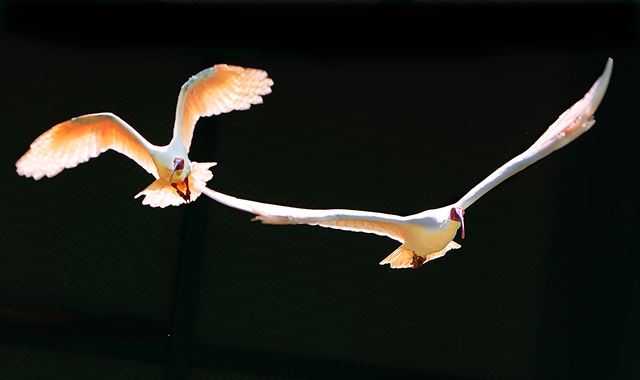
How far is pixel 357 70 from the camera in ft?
11.0

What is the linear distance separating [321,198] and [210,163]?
82 centimetres

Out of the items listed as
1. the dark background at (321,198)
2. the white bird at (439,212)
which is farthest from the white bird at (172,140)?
the dark background at (321,198)

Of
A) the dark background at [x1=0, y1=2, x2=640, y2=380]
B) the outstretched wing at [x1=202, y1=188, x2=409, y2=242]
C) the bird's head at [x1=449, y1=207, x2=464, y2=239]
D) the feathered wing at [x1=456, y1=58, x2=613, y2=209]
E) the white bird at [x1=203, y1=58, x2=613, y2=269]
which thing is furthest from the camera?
the dark background at [x1=0, y1=2, x2=640, y2=380]

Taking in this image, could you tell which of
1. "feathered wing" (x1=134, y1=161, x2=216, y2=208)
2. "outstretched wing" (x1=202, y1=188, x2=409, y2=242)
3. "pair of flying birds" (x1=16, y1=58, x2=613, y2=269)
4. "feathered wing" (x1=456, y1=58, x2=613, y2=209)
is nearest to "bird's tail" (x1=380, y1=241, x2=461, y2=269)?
"pair of flying birds" (x1=16, y1=58, x2=613, y2=269)

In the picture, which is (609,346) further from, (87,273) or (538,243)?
(87,273)

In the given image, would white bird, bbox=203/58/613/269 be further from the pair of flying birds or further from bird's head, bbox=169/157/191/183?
bird's head, bbox=169/157/191/183

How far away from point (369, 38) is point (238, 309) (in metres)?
0.96

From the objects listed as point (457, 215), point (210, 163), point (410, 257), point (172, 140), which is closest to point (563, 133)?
point (457, 215)

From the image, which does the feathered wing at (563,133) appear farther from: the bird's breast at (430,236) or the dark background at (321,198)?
the dark background at (321,198)

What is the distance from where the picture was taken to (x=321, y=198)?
339cm

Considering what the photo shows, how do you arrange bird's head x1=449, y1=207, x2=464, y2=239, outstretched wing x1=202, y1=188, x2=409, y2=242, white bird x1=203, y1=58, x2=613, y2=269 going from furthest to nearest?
bird's head x1=449, y1=207, x2=464, y2=239, white bird x1=203, y1=58, x2=613, y2=269, outstretched wing x1=202, y1=188, x2=409, y2=242

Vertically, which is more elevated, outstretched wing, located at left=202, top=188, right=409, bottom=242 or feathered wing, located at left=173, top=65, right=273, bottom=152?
feathered wing, located at left=173, top=65, right=273, bottom=152

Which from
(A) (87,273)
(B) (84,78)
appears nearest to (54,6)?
(B) (84,78)

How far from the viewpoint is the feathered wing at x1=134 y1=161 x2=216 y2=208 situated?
265 centimetres
